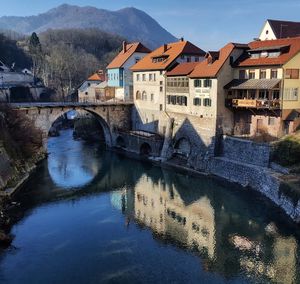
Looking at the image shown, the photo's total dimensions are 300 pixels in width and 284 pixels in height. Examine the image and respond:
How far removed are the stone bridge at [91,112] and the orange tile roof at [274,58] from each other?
73.5 feet

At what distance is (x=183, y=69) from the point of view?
48312 millimetres

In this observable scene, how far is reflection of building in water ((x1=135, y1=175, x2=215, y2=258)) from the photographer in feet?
86.4

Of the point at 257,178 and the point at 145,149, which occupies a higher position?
the point at 257,178

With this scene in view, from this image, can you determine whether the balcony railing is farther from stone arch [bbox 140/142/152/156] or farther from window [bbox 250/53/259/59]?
stone arch [bbox 140/142/152/156]

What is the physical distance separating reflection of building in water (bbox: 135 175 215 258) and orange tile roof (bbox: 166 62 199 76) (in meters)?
15.2

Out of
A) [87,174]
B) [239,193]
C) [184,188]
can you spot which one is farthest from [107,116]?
[239,193]

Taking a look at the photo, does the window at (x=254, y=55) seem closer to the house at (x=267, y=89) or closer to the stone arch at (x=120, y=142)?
the house at (x=267, y=89)

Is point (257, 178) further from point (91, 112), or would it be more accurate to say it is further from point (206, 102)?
point (91, 112)

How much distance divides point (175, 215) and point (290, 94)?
1671cm

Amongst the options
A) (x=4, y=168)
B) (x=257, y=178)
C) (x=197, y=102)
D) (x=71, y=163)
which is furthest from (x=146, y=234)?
(x=71, y=163)

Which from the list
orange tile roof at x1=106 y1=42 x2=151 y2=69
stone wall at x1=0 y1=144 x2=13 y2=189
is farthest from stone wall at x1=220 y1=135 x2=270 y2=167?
orange tile roof at x1=106 y1=42 x2=151 y2=69

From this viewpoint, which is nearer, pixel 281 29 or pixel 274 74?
pixel 274 74

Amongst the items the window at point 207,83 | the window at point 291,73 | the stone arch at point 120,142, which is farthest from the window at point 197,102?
the stone arch at point 120,142

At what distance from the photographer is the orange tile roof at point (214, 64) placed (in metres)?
41.6
